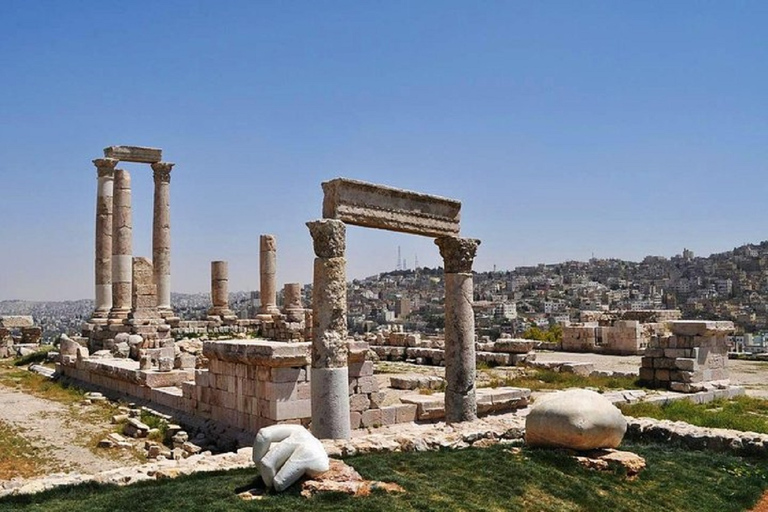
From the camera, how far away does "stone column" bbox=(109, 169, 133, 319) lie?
31.7 meters

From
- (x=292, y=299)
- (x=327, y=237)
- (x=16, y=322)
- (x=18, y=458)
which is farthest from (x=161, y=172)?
(x=327, y=237)

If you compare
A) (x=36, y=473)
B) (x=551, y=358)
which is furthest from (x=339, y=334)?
(x=551, y=358)

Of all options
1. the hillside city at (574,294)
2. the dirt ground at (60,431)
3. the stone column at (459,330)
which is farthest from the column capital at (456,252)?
the hillside city at (574,294)

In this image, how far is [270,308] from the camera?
37.4 m

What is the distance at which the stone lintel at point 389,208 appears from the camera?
11.9 meters

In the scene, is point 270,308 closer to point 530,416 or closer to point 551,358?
point 551,358

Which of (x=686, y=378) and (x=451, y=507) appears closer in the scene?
(x=451, y=507)

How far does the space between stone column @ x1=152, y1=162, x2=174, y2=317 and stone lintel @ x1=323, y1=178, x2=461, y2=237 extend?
23966 millimetres

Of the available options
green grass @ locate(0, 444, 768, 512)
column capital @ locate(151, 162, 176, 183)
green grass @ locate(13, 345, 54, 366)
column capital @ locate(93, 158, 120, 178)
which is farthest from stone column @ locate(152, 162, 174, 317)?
green grass @ locate(0, 444, 768, 512)

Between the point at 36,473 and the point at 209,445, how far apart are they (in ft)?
10.6

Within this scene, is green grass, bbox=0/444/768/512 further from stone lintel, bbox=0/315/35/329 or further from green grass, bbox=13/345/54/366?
stone lintel, bbox=0/315/35/329

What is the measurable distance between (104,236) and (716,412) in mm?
25853

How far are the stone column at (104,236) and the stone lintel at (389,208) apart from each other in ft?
73.4

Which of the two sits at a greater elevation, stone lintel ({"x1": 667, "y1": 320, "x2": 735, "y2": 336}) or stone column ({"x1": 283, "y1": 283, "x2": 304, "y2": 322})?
stone column ({"x1": 283, "y1": 283, "x2": 304, "y2": 322})
